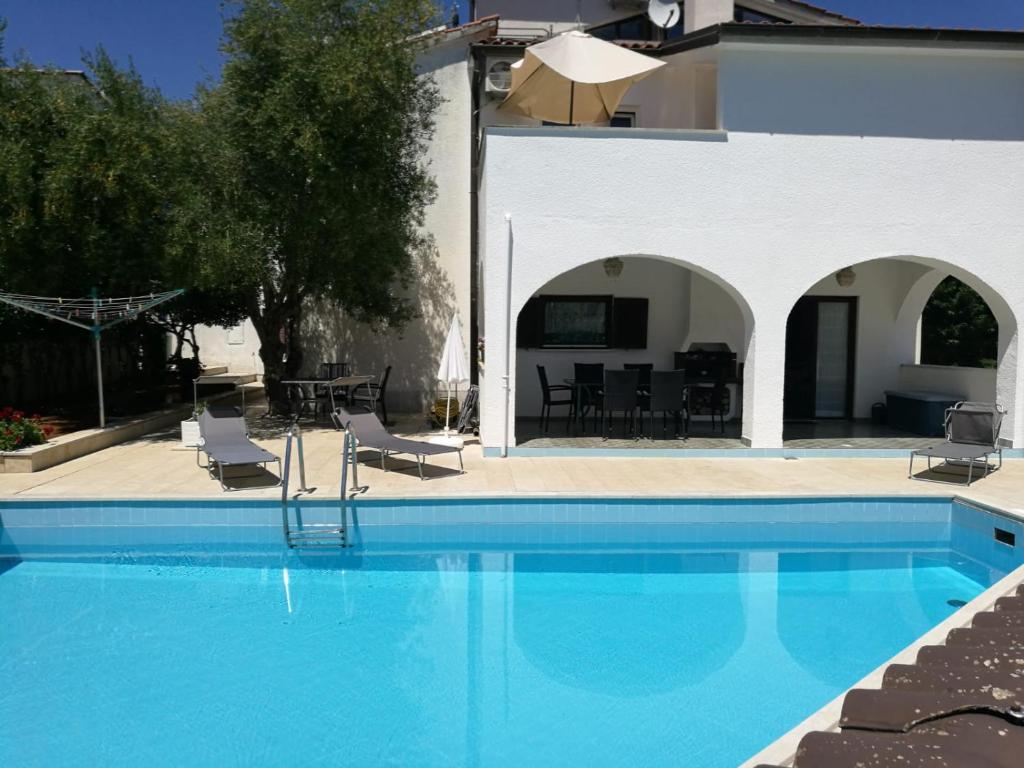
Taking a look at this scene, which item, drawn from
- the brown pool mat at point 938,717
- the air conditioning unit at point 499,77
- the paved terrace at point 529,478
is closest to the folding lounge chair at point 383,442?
the paved terrace at point 529,478

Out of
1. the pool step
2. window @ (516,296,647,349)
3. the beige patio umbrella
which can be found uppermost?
the beige patio umbrella

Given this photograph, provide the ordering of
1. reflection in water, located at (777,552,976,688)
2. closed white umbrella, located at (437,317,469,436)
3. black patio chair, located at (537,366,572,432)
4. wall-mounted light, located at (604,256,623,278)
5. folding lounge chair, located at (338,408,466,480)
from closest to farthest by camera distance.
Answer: reflection in water, located at (777,552,976,688) → folding lounge chair, located at (338,408,466,480) → closed white umbrella, located at (437,317,469,436) → black patio chair, located at (537,366,572,432) → wall-mounted light, located at (604,256,623,278)

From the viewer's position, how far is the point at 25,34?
35.8ft

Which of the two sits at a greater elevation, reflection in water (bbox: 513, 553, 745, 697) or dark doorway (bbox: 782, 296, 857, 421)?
dark doorway (bbox: 782, 296, 857, 421)

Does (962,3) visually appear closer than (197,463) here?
No

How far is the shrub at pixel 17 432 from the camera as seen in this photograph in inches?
364

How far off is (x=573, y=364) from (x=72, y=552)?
8757mm

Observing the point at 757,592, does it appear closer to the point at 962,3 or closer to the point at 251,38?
the point at 251,38

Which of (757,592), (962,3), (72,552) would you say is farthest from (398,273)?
(962,3)

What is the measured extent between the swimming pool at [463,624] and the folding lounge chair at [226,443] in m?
0.67

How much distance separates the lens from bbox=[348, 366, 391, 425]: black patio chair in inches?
524

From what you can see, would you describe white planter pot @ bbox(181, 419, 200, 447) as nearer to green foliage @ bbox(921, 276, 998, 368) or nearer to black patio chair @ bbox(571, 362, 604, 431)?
black patio chair @ bbox(571, 362, 604, 431)

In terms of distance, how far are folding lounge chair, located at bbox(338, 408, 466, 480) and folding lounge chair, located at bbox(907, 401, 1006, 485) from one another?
5.94m

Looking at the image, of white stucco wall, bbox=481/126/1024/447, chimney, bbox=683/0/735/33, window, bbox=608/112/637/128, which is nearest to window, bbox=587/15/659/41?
chimney, bbox=683/0/735/33
